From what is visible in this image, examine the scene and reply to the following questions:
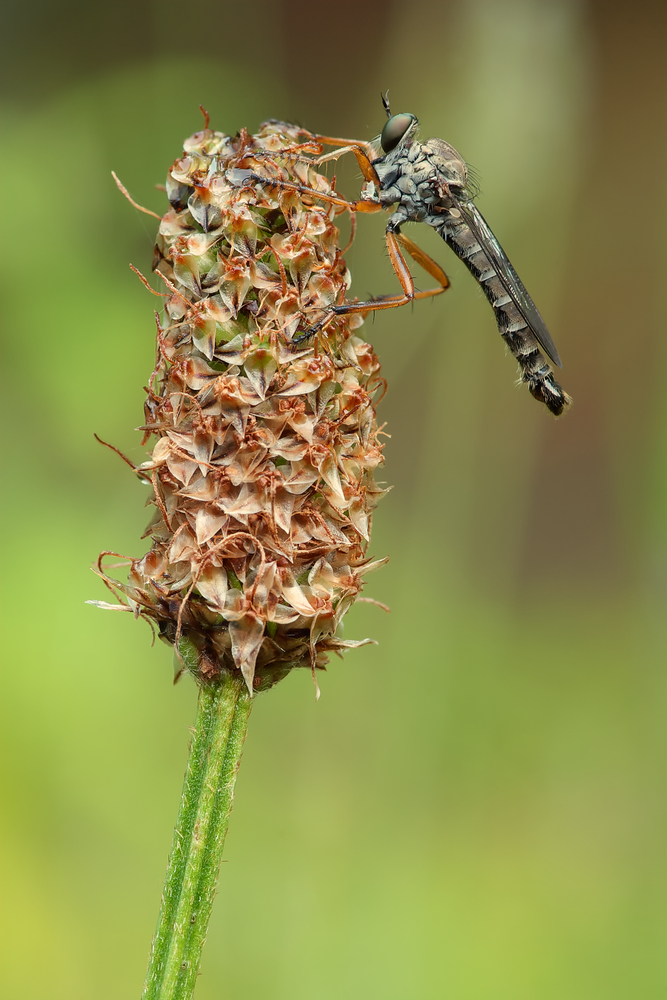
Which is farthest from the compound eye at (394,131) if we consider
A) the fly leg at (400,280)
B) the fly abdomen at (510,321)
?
the fly abdomen at (510,321)

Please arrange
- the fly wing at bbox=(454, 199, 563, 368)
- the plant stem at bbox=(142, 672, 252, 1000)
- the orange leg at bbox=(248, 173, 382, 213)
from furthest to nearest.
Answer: the fly wing at bbox=(454, 199, 563, 368), the orange leg at bbox=(248, 173, 382, 213), the plant stem at bbox=(142, 672, 252, 1000)

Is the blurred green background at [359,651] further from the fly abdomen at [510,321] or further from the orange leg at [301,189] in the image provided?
the orange leg at [301,189]

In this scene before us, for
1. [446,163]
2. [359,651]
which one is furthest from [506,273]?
[359,651]

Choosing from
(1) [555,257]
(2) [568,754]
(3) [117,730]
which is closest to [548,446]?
(1) [555,257]

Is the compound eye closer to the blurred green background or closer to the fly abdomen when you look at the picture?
the fly abdomen

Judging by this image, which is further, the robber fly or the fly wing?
the fly wing

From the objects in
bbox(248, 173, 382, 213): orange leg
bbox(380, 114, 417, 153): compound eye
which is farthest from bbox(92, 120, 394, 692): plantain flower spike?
bbox(380, 114, 417, 153): compound eye

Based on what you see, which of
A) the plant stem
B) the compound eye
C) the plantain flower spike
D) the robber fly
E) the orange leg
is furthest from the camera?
the compound eye
